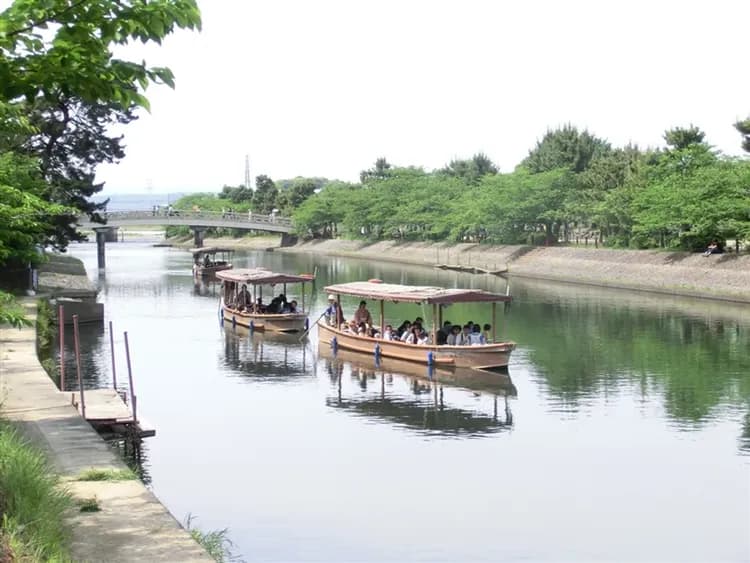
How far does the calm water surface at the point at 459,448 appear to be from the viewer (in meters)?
17.5

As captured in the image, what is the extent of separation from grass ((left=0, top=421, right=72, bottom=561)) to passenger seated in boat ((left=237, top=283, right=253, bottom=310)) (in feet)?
109

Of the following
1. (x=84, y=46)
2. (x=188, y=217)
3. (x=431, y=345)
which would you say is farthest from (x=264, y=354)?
(x=188, y=217)

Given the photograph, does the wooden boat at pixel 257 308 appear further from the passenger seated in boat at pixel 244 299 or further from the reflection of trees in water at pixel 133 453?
the reflection of trees in water at pixel 133 453

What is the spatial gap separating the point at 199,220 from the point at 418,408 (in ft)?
307

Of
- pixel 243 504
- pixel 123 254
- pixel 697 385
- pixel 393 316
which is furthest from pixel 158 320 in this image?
pixel 123 254

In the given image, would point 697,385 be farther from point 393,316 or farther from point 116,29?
point 116,29

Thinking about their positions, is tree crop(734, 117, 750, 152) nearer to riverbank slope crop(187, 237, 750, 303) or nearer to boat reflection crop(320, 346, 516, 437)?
riverbank slope crop(187, 237, 750, 303)

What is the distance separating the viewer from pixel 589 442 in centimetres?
2372

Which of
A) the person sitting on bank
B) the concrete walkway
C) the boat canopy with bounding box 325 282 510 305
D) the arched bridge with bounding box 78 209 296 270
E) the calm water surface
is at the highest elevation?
the arched bridge with bounding box 78 209 296 270

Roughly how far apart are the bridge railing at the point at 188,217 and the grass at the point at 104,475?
9690 cm

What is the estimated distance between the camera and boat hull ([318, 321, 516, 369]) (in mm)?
32375

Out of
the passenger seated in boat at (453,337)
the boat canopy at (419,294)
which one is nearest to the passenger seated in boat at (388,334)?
the boat canopy at (419,294)

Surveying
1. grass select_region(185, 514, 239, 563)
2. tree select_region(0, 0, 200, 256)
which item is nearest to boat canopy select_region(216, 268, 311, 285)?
grass select_region(185, 514, 239, 563)

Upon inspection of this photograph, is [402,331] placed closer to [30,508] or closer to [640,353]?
[640,353]
